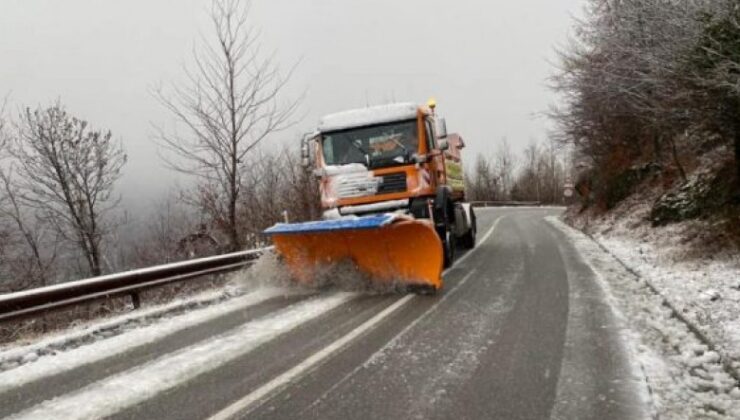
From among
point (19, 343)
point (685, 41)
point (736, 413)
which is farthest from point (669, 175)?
point (19, 343)

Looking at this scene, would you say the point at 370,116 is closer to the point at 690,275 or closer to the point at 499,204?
the point at 690,275

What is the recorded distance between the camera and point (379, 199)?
1031 cm

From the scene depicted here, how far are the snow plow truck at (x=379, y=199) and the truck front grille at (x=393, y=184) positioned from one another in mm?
17

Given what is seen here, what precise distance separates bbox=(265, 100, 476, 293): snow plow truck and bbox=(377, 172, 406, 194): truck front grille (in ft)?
0.06

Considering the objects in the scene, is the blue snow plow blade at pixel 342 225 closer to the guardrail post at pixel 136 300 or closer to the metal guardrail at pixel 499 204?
the guardrail post at pixel 136 300

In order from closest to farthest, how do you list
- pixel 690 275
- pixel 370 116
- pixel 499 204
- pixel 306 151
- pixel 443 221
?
pixel 690 275 < pixel 370 116 < pixel 443 221 < pixel 306 151 < pixel 499 204

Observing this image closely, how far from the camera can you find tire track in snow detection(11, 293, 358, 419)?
4.52m

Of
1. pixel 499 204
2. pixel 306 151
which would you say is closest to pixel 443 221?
pixel 306 151

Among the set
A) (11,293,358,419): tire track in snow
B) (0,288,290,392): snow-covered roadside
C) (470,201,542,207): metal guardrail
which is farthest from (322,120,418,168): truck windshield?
(470,201,542,207): metal guardrail

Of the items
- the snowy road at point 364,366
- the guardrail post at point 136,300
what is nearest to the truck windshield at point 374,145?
the snowy road at point 364,366

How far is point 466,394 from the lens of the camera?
14.7 feet

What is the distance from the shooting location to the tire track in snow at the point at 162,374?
4516mm

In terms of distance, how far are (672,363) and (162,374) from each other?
4.45 m

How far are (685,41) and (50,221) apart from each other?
62.7 ft
